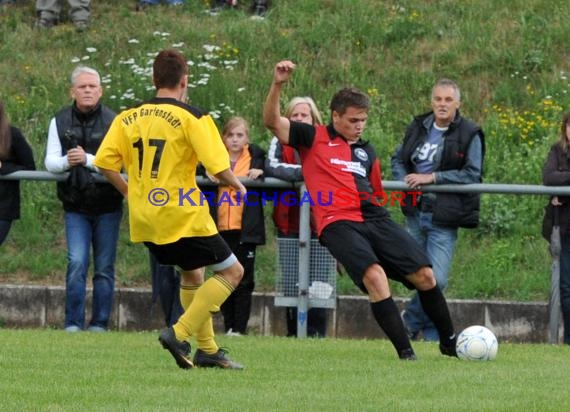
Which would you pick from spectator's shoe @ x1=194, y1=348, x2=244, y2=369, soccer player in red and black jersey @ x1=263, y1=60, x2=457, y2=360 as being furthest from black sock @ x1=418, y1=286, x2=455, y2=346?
spectator's shoe @ x1=194, y1=348, x2=244, y2=369

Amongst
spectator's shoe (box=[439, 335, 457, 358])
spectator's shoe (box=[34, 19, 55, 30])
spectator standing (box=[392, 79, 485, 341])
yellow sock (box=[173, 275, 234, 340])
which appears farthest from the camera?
spectator's shoe (box=[34, 19, 55, 30])

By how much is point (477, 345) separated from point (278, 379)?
1.93 m

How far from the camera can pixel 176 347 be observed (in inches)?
379

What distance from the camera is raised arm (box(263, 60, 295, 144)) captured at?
9.89 metres

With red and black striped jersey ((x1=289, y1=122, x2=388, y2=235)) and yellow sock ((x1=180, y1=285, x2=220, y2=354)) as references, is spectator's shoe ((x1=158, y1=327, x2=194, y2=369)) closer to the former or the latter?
yellow sock ((x1=180, y1=285, x2=220, y2=354))

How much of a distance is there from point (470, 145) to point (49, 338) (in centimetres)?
400

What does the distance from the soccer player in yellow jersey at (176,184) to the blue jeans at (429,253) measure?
3.52 metres

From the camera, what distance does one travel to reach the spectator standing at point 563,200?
1292 centimetres

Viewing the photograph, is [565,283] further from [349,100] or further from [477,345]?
[349,100]

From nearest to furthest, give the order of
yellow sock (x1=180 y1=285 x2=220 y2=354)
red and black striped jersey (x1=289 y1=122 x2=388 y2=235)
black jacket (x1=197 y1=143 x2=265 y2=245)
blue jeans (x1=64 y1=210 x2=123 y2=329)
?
yellow sock (x1=180 y1=285 x2=220 y2=354)
red and black striped jersey (x1=289 y1=122 x2=388 y2=235)
blue jeans (x1=64 y1=210 x2=123 y2=329)
black jacket (x1=197 y1=143 x2=265 y2=245)

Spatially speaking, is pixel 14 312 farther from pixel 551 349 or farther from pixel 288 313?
pixel 551 349

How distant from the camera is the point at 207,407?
7930 millimetres

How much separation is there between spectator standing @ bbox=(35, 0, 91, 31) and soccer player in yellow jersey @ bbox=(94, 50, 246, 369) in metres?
9.95

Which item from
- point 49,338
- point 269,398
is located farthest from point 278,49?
point 269,398
